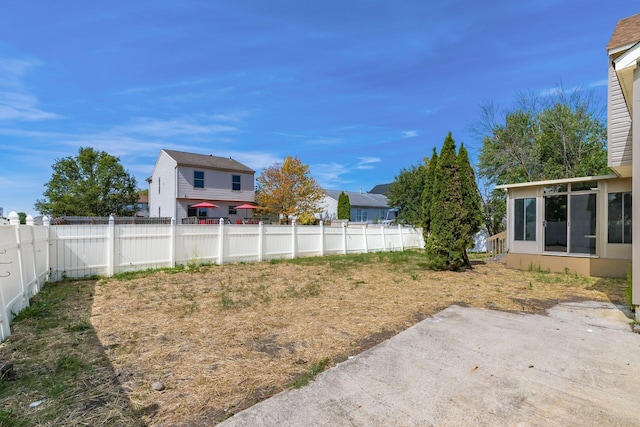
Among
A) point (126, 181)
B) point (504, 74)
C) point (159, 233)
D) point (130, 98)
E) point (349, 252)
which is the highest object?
point (504, 74)

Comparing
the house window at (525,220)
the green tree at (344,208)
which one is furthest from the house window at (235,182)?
the house window at (525,220)

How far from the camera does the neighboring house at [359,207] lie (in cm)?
3666

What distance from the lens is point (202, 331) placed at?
410 cm

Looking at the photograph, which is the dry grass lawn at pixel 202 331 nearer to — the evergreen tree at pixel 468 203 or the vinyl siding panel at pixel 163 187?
the evergreen tree at pixel 468 203

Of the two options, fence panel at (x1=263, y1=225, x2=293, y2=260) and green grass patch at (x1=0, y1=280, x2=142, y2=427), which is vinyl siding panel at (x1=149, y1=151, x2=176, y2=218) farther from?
green grass patch at (x1=0, y1=280, x2=142, y2=427)

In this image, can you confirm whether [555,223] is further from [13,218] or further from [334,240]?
[13,218]

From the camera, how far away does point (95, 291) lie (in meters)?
6.46

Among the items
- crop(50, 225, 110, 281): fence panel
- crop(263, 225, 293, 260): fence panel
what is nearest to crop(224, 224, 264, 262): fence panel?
crop(263, 225, 293, 260): fence panel

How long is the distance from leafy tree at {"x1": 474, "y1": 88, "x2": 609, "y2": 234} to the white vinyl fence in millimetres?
10421

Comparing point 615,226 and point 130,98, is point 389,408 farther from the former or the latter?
point 130,98

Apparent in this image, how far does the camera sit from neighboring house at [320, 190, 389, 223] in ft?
120

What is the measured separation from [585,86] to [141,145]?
27.8 m

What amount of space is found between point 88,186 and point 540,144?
28772 millimetres

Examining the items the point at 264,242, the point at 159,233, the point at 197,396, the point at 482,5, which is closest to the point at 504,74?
the point at 482,5
